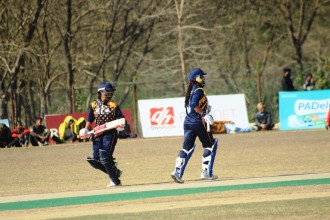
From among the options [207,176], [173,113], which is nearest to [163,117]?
[173,113]

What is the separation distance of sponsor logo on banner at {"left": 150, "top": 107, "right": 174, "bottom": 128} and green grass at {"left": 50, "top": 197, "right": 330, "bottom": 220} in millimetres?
19850

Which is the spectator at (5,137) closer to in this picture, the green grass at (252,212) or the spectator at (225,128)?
the spectator at (225,128)

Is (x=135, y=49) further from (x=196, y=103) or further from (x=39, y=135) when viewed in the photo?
(x=196, y=103)

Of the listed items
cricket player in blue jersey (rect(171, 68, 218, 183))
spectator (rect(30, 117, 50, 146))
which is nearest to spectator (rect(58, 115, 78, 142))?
spectator (rect(30, 117, 50, 146))

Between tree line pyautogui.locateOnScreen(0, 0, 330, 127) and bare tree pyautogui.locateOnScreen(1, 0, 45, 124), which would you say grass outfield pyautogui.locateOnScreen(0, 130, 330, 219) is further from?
tree line pyautogui.locateOnScreen(0, 0, 330, 127)

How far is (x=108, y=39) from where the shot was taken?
43094 millimetres

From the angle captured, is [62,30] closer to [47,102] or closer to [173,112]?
[47,102]

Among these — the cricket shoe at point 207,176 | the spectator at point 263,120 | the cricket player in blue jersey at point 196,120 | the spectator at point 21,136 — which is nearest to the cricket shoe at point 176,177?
the cricket player in blue jersey at point 196,120

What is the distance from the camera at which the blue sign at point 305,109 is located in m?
34.2

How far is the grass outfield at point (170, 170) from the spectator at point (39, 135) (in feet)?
3.88

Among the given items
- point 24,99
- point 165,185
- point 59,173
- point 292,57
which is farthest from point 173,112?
point 292,57

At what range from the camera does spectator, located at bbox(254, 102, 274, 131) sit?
35031 millimetres

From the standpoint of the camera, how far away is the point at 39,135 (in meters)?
32.4

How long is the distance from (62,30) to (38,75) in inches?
88.0
